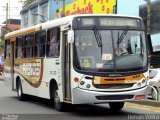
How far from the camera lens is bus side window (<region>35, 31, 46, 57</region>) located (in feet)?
57.3

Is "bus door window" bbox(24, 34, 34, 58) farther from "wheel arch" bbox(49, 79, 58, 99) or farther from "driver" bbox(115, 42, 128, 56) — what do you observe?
"driver" bbox(115, 42, 128, 56)

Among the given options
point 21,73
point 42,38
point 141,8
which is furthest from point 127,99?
point 141,8

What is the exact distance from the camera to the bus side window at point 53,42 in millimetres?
15965

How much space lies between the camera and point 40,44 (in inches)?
701

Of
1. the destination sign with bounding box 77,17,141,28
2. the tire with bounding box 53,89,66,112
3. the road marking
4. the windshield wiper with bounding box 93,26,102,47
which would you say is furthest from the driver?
the road marking

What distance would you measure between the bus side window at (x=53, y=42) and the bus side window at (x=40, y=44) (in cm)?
57

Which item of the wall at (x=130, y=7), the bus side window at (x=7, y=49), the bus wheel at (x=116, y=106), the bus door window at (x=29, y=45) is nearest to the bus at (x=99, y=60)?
the bus wheel at (x=116, y=106)

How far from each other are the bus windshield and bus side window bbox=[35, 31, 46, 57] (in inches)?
122

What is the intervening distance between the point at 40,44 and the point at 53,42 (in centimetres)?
153

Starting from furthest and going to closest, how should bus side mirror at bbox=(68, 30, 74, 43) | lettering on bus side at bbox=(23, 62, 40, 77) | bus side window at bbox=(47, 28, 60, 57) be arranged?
lettering on bus side at bbox=(23, 62, 40, 77)
bus side window at bbox=(47, 28, 60, 57)
bus side mirror at bbox=(68, 30, 74, 43)

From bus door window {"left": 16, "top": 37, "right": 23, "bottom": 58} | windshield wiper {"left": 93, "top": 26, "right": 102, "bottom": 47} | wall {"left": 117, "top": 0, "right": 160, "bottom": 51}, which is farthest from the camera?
wall {"left": 117, "top": 0, "right": 160, "bottom": 51}

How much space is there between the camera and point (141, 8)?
34219 millimetres

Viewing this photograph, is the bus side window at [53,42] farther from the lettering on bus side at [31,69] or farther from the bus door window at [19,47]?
the bus door window at [19,47]

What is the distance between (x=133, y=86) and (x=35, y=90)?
5149mm
